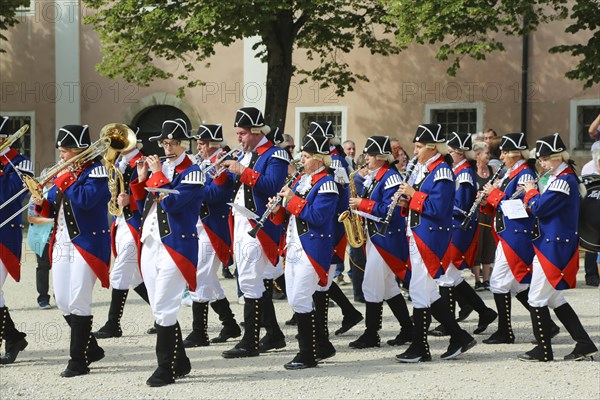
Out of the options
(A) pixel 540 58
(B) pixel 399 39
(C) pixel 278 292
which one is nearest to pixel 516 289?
(C) pixel 278 292

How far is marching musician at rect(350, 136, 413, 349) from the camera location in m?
9.70

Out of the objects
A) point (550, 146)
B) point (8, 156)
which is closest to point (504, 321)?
point (550, 146)

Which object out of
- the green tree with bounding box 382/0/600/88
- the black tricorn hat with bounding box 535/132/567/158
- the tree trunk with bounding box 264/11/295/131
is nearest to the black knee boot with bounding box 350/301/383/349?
the black tricorn hat with bounding box 535/132/567/158

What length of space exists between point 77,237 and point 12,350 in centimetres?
152

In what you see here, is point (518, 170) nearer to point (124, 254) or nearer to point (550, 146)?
point (550, 146)

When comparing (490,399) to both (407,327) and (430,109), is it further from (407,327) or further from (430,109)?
(430,109)

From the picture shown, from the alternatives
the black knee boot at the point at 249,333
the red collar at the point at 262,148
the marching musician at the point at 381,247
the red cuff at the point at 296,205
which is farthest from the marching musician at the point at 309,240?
the marching musician at the point at 381,247

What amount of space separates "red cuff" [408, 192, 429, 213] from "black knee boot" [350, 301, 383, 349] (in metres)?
1.20

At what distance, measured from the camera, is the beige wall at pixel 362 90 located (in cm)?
2105

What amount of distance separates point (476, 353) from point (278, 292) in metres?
3.84

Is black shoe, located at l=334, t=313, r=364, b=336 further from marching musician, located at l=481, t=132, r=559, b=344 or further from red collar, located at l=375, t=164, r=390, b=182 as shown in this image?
red collar, located at l=375, t=164, r=390, b=182

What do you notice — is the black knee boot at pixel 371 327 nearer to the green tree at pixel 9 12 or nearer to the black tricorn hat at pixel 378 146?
the black tricorn hat at pixel 378 146

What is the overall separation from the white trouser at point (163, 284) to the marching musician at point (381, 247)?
217cm

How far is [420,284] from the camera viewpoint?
9172 millimetres
